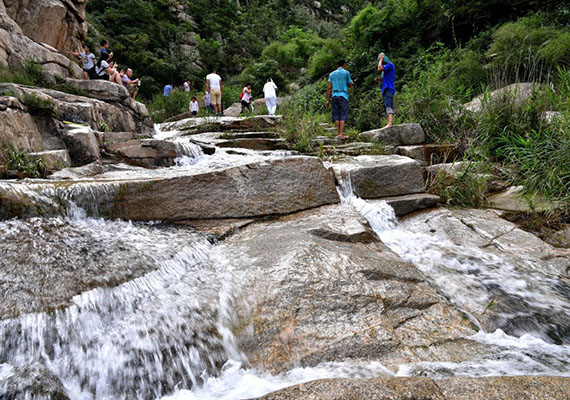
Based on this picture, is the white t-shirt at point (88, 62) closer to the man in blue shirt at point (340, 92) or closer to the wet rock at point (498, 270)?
the man in blue shirt at point (340, 92)

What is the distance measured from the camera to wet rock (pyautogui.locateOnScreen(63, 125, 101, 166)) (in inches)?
191

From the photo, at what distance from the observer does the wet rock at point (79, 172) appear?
Answer: 397 cm

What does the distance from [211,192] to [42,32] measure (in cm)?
1065

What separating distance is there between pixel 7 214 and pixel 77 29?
480 inches

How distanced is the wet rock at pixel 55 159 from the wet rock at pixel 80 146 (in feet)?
0.66

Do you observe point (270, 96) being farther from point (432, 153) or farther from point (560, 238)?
point (560, 238)

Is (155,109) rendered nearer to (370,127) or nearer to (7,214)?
(370,127)

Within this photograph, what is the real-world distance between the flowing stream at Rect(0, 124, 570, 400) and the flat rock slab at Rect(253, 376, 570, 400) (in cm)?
29

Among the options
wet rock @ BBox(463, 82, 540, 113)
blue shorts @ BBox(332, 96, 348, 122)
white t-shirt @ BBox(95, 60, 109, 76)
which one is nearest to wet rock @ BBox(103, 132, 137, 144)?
white t-shirt @ BBox(95, 60, 109, 76)

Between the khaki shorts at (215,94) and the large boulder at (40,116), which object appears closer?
the large boulder at (40,116)

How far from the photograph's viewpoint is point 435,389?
132 centimetres

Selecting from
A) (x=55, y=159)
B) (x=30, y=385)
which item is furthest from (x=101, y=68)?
(x=30, y=385)

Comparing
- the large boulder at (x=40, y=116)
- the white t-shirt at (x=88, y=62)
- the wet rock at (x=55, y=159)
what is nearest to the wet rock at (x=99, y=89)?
the large boulder at (x=40, y=116)

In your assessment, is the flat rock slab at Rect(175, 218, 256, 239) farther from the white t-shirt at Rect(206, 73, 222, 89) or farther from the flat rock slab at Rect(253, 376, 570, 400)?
the white t-shirt at Rect(206, 73, 222, 89)
